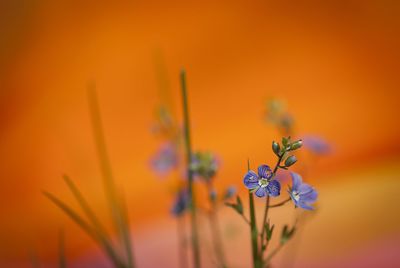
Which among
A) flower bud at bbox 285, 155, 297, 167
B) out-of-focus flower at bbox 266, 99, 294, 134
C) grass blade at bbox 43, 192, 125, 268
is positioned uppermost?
out-of-focus flower at bbox 266, 99, 294, 134

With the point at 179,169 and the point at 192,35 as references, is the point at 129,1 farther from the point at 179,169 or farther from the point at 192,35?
the point at 179,169

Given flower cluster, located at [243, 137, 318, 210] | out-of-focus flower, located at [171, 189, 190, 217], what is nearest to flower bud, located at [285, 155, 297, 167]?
flower cluster, located at [243, 137, 318, 210]

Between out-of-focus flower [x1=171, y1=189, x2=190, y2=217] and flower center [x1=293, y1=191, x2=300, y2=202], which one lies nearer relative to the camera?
flower center [x1=293, y1=191, x2=300, y2=202]

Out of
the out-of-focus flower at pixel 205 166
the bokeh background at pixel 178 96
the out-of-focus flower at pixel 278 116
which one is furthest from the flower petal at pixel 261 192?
the bokeh background at pixel 178 96

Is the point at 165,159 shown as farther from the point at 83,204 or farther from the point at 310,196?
the point at 310,196

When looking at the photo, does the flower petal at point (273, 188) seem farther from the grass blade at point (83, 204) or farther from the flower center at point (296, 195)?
the grass blade at point (83, 204)

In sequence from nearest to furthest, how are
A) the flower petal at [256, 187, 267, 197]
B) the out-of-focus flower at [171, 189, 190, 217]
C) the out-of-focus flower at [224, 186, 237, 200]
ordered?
the flower petal at [256, 187, 267, 197] → the out-of-focus flower at [224, 186, 237, 200] → the out-of-focus flower at [171, 189, 190, 217]

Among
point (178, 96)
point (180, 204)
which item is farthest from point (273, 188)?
point (178, 96)

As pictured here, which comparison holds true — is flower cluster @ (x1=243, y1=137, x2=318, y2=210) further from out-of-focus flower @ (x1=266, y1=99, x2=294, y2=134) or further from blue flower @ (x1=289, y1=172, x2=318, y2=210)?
out-of-focus flower @ (x1=266, y1=99, x2=294, y2=134)
